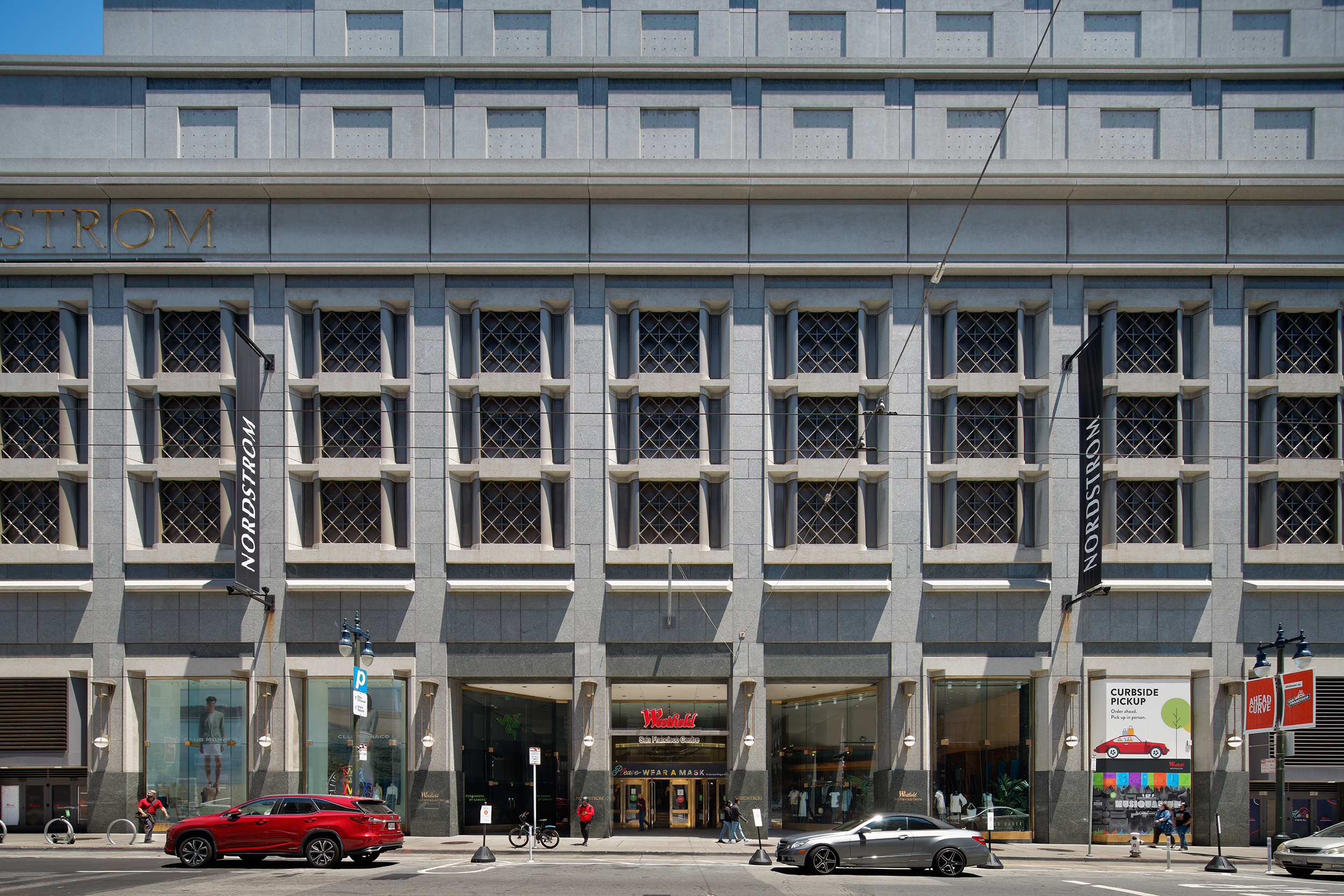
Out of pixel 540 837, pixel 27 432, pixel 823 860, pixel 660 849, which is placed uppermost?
pixel 27 432

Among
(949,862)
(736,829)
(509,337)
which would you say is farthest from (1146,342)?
(509,337)

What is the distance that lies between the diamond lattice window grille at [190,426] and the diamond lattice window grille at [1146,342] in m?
29.4

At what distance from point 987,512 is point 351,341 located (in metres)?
21.4

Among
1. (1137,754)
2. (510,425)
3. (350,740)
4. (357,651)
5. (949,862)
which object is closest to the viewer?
(949,862)

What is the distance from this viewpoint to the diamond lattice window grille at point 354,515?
1259 inches

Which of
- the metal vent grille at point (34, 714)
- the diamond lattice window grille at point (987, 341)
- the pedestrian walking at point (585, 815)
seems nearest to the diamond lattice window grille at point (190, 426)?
the metal vent grille at point (34, 714)

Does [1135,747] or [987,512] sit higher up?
[987,512]

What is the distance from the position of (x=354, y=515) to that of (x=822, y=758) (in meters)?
17.0

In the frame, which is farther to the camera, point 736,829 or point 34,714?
point 34,714

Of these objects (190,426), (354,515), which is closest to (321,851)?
(354,515)

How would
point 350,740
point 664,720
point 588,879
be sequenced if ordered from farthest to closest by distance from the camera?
1. point 664,720
2. point 350,740
3. point 588,879

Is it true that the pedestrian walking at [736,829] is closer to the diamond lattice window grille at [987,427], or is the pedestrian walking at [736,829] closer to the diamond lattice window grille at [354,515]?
the diamond lattice window grille at [987,427]

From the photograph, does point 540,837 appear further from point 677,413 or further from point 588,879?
point 677,413

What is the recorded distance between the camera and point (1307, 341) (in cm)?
3241
